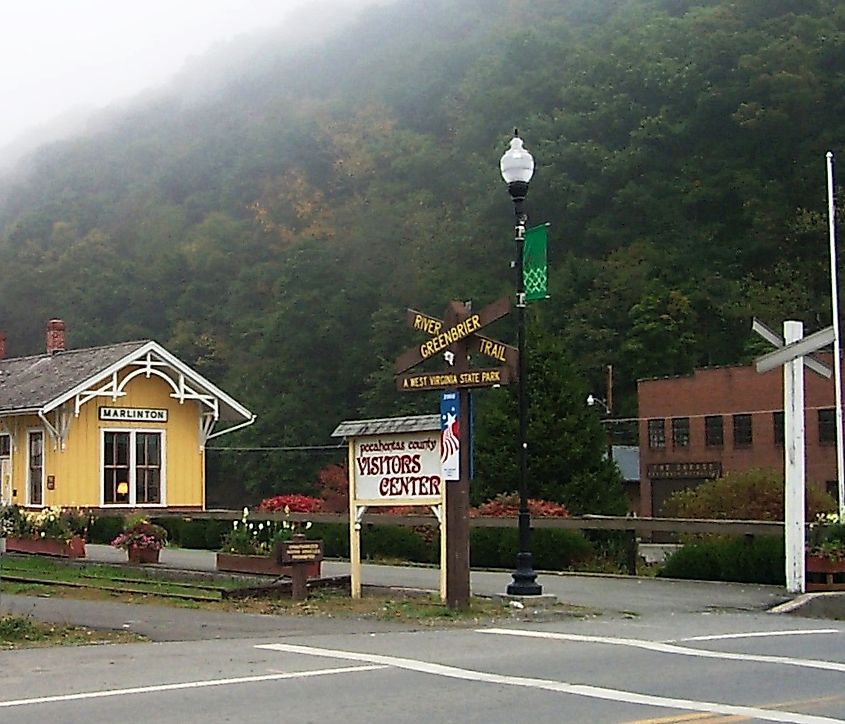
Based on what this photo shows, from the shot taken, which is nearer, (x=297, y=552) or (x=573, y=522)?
(x=297, y=552)

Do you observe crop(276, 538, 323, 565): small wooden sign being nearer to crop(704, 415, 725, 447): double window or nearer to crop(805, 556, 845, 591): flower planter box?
crop(805, 556, 845, 591): flower planter box

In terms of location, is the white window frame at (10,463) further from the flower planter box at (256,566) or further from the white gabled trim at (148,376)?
the flower planter box at (256,566)

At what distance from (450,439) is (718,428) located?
4482 cm

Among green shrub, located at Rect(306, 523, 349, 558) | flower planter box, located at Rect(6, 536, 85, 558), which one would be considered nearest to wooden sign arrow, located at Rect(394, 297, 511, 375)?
flower planter box, located at Rect(6, 536, 85, 558)

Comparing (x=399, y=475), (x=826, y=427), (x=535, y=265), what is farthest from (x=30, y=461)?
(x=826, y=427)

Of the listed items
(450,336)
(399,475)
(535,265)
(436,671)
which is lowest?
(436,671)

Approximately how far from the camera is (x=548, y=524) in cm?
2525

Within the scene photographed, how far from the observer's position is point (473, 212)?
78.9 metres

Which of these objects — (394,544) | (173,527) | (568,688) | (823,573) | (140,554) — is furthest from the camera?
(173,527)

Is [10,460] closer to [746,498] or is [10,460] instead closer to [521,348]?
[746,498]

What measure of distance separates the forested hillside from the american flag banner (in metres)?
31.1

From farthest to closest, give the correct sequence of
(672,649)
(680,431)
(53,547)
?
(680,431) → (53,547) → (672,649)

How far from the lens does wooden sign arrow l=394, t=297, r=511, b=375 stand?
1660 cm

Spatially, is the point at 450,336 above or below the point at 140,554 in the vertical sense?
above
